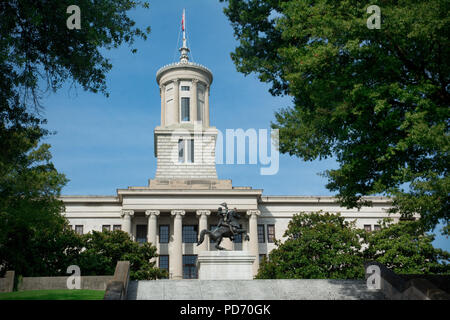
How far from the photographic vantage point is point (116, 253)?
3997 cm

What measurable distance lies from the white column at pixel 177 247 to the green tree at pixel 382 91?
40.4 metres

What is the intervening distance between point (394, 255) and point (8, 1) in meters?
36.2

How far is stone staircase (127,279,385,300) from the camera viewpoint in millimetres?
17969

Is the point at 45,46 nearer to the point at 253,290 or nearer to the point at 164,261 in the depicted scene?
the point at 253,290

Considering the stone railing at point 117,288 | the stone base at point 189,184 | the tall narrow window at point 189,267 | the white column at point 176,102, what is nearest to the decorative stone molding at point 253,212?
the stone base at point 189,184

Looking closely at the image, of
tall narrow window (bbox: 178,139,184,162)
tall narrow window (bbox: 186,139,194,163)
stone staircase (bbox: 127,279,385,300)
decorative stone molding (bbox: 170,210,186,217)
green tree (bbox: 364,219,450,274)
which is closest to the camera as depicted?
stone staircase (bbox: 127,279,385,300)

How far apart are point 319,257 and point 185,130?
2958cm

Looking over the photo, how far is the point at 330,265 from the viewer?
4209 centimetres

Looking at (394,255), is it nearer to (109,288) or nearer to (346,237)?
(346,237)

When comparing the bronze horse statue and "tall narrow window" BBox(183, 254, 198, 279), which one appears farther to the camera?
"tall narrow window" BBox(183, 254, 198, 279)

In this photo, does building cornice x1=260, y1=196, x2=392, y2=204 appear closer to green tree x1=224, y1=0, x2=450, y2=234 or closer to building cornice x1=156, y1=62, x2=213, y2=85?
building cornice x1=156, y1=62, x2=213, y2=85

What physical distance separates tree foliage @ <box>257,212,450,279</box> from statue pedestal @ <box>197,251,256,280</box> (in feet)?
57.0

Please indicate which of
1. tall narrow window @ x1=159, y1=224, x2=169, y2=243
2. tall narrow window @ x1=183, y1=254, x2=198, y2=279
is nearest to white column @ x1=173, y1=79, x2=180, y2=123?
tall narrow window @ x1=159, y1=224, x2=169, y2=243

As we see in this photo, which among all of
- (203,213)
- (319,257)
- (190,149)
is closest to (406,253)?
(319,257)
